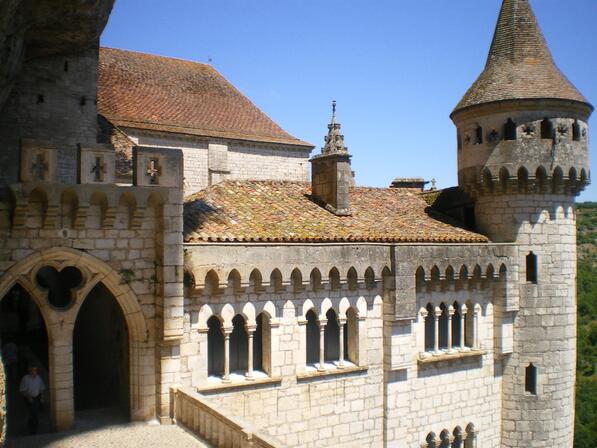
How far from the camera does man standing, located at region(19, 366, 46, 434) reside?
1183 centimetres

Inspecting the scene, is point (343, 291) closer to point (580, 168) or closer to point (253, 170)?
point (580, 168)

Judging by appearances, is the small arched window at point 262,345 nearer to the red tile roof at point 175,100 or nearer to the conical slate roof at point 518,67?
the conical slate roof at point 518,67

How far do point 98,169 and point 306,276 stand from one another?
559cm

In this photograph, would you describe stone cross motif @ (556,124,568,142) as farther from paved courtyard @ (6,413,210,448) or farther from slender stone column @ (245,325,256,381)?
paved courtyard @ (6,413,210,448)

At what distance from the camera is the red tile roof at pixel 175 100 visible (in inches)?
1029

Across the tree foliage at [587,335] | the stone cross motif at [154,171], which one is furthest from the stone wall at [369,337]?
the tree foliage at [587,335]

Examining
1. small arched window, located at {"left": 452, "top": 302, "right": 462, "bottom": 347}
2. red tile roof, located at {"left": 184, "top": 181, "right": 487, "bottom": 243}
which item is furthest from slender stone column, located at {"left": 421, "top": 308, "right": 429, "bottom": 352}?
red tile roof, located at {"left": 184, "top": 181, "right": 487, "bottom": 243}

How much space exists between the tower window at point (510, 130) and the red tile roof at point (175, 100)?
487 inches

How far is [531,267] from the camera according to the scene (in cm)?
1962

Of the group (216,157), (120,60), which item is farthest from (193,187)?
(120,60)

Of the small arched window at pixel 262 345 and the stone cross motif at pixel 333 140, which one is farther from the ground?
the stone cross motif at pixel 333 140

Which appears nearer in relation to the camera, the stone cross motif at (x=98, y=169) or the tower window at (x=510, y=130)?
the stone cross motif at (x=98, y=169)

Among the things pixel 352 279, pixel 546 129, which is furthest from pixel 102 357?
pixel 546 129

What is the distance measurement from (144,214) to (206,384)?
4106 mm
